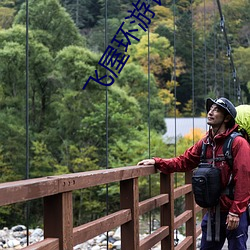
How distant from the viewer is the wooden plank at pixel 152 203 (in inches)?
87.3

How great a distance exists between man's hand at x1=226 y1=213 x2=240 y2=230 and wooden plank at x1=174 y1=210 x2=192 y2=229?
781 millimetres

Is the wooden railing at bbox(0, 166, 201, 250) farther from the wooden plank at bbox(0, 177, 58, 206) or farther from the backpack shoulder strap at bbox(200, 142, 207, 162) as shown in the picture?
the backpack shoulder strap at bbox(200, 142, 207, 162)

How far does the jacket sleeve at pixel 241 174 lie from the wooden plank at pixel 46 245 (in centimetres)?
74

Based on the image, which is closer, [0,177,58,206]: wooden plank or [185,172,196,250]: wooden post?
[0,177,58,206]: wooden plank

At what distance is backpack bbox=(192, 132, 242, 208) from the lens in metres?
1.98

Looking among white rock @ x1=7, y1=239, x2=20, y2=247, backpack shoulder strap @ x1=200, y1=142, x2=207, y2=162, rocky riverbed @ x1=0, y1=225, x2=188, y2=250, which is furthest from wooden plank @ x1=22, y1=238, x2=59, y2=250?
white rock @ x1=7, y1=239, x2=20, y2=247

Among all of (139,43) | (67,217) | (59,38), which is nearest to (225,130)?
(67,217)

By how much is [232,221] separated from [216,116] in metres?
0.34

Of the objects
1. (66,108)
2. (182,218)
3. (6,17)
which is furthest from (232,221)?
(6,17)

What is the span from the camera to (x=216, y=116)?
2.07 m

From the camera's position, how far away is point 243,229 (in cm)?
207

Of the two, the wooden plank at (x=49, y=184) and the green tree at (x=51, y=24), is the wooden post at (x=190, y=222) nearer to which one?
the wooden plank at (x=49, y=184)

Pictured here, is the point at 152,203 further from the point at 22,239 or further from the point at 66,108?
the point at 66,108

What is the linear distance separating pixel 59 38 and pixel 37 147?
11.8 feet
